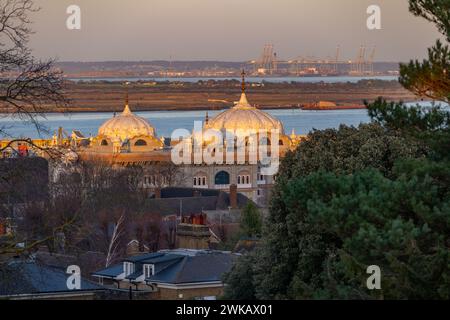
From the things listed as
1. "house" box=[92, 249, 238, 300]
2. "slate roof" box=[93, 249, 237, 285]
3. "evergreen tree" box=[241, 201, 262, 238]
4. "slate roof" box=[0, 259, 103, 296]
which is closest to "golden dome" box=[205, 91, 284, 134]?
"evergreen tree" box=[241, 201, 262, 238]

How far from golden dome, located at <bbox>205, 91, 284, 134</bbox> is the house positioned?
71.8 metres

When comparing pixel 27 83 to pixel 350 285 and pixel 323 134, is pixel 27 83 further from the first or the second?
pixel 323 134

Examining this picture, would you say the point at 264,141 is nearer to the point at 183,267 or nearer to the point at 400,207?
the point at 183,267

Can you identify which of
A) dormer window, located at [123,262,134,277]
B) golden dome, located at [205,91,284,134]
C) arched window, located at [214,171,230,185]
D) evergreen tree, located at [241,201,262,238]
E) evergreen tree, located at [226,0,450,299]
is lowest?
arched window, located at [214,171,230,185]

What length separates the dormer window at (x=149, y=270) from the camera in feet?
136

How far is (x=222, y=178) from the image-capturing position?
109062mm

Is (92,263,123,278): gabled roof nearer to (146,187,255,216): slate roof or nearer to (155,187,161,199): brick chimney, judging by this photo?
(146,187,255,216): slate roof

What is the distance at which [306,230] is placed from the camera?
2994 centimetres

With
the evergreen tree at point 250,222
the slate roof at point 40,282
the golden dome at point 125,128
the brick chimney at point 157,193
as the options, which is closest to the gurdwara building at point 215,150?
the golden dome at point 125,128

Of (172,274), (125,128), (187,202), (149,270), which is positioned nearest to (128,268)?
(149,270)

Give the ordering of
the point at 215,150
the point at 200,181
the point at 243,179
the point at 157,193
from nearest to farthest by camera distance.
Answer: the point at 157,193 < the point at 200,181 < the point at 243,179 < the point at 215,150

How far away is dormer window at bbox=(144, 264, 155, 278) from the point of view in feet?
136

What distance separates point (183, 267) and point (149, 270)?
1028 millimetres
